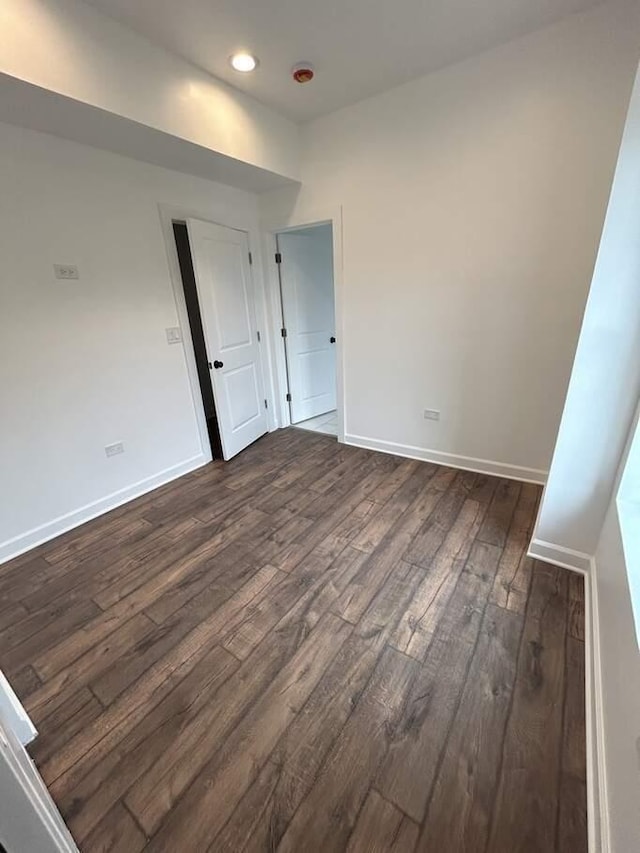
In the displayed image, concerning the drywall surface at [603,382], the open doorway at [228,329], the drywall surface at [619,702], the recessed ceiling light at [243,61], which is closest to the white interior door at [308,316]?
the open doorway at [228,329]

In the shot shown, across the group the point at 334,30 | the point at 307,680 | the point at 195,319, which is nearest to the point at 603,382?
the point at 307,680

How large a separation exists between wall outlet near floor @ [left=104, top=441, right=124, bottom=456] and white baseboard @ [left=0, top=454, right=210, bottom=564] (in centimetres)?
29

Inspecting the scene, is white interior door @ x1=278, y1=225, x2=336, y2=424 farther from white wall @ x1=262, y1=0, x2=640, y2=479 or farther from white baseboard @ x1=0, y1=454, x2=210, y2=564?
white baseboard @ x1=0, y1=454, x2=210, y2=564

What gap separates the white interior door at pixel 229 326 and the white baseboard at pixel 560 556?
2.51 m

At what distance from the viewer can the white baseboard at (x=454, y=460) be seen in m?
2.72

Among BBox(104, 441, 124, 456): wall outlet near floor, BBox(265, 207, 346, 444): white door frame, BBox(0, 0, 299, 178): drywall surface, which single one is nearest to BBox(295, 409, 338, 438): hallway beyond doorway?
BBox(265, 207, 346, 444): white door frame

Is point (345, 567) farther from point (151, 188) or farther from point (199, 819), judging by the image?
point (151, 188)

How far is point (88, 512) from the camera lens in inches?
99.3

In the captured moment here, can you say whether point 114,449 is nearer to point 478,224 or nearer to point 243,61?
point 243,61

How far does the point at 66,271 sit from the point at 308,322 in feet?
7.78

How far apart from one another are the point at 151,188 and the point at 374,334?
2004mm

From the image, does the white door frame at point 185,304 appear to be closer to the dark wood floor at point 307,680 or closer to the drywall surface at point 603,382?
the dark wood floor at point 307,680

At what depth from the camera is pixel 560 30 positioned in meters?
1.97

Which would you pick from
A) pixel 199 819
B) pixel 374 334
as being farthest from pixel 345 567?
pixel 374 334
